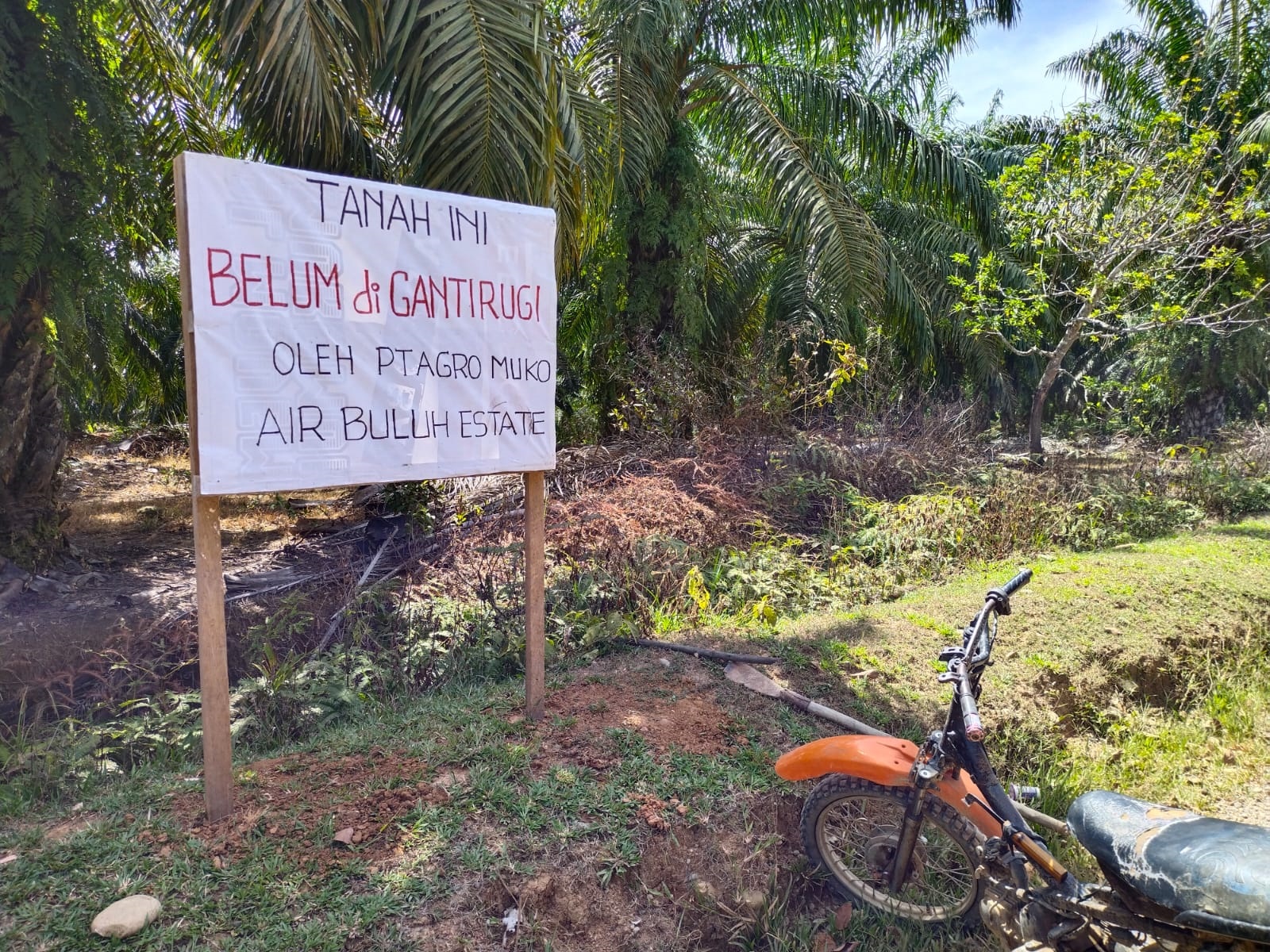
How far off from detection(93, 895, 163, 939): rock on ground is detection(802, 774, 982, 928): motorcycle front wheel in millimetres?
2086

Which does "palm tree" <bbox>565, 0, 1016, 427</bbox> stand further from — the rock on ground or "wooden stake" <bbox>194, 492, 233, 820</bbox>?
the rock on ground

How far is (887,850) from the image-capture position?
111 inches

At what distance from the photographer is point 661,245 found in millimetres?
9477

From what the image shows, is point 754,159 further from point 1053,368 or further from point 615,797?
point 615,797

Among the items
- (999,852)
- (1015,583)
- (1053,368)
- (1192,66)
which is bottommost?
(999,852)

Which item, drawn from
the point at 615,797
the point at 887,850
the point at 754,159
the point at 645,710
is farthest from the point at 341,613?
the point at 754,159

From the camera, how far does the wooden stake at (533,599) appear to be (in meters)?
3.74

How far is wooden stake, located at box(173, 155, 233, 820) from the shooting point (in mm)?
2793

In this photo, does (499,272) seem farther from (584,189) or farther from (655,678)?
(584,189)

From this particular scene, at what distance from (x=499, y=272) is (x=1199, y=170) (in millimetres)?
9523

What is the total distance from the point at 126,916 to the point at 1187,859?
2.88 m

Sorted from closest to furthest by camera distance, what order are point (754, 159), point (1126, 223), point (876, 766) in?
point (876, 766), point (754, 159), point (1126, 223)

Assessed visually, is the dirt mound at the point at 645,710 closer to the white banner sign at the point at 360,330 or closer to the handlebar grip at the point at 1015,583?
the white banner sign at the point at 360,330

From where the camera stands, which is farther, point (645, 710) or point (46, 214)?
point (46, 214)
